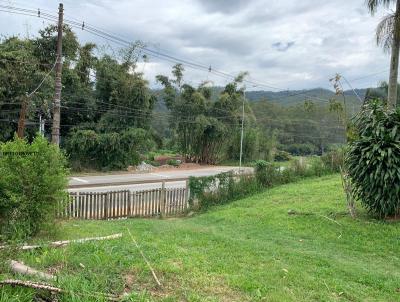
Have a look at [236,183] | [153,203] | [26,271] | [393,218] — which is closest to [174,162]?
[236,183]

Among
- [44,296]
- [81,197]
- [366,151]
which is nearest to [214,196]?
[81,197]

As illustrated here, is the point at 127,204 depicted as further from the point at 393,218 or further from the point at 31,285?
the point at 31,285

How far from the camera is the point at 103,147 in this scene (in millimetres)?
30016

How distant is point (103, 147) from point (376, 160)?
23654 millimetres

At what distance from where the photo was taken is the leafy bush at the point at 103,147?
29.3 meters

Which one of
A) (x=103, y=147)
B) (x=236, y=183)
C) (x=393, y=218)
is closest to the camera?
(x=393, y=218)

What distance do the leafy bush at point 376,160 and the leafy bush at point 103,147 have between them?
72.8 ft

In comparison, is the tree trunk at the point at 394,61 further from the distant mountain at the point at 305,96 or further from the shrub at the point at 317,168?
the shrub at the point at 317,168

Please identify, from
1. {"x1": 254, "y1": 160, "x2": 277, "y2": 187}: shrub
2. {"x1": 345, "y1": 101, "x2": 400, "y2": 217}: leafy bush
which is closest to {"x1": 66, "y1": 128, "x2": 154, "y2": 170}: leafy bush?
{"x1": 254, "y1": 160, "x2": 277, "y2": 187}: shrub

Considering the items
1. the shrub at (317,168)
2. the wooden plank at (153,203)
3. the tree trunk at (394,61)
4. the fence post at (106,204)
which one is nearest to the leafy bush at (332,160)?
the shrub at (317,168)

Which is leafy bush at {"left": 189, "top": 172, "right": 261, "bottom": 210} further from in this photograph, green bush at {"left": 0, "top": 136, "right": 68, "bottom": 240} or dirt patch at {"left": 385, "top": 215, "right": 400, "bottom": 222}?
green bush at {"left": 0, "top": 136, "right": 68, "bottom": 240}

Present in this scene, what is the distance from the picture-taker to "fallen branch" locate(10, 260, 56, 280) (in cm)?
385

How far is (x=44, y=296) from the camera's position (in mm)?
3438

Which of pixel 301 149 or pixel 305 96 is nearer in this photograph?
pixel 305 96
